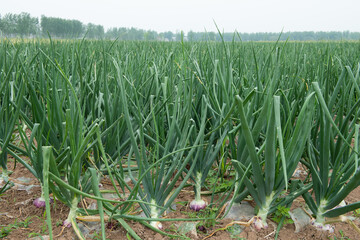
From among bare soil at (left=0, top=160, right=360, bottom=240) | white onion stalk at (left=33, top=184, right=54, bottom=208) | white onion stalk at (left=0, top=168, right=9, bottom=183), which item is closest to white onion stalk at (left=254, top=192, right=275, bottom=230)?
bare soil at (left=0, top=160, right=360, bottom=240)

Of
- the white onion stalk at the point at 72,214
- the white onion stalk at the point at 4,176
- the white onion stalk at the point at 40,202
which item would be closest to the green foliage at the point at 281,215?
the white onion stalk at the point at 72,214

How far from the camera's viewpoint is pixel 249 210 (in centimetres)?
118

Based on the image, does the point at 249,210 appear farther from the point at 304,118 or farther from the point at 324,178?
the point at 304,118

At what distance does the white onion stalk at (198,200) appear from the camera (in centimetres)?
118

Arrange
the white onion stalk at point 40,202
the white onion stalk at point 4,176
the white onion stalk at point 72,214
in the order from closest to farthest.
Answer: the white onion stalk at point 72,214, the white onion stalk at point 40,202, the white onion stalk at point 4,176

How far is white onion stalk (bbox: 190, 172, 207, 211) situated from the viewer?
1178 millimetres

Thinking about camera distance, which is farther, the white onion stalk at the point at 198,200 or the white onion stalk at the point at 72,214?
the white onion stalk at the point at 198,200

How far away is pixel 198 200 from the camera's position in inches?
47.2

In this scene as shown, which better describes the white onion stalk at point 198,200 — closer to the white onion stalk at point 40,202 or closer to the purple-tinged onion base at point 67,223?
the purple-tinged onion base at point 67,223

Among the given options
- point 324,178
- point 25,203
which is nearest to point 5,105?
point 25,203

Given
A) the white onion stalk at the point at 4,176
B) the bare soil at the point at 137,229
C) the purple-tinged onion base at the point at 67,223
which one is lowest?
the bare soil at the point at 137,229

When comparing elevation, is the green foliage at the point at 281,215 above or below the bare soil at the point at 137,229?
above

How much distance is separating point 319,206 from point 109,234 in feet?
2.34

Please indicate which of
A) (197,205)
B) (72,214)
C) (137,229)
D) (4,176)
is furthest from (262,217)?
(4,176)
